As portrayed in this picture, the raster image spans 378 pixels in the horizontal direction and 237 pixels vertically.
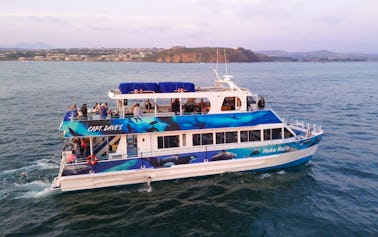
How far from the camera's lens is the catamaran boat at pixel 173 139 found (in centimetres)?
1691

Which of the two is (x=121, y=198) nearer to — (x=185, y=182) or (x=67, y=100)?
(x=185, y=182)

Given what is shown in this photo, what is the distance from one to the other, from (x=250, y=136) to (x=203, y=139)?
2.84 metres

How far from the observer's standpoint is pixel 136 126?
684 inches

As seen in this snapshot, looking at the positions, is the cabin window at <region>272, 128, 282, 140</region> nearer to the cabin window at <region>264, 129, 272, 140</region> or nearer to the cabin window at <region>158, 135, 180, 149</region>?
the cabin window at <region>264, 129, 272, 140</region>

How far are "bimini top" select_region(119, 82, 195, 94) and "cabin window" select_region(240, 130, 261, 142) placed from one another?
3.92 m

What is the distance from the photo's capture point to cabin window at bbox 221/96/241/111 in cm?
1909

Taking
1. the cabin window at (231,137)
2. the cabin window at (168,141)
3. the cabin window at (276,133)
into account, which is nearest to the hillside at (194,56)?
the cabin window at (276,133)

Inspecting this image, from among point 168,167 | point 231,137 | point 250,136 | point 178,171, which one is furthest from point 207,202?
Result: point 250,136

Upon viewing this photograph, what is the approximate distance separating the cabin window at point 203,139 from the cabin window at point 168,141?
1.02m

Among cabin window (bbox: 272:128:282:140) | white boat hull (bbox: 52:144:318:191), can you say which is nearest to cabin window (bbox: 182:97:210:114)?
white boat hull (bbox: 52:144:318:191)

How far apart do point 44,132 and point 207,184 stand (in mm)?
17493

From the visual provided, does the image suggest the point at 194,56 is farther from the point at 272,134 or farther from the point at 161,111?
the point at 161,111

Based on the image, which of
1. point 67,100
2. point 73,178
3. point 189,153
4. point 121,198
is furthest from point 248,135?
point 67,100

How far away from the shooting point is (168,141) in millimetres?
18312
